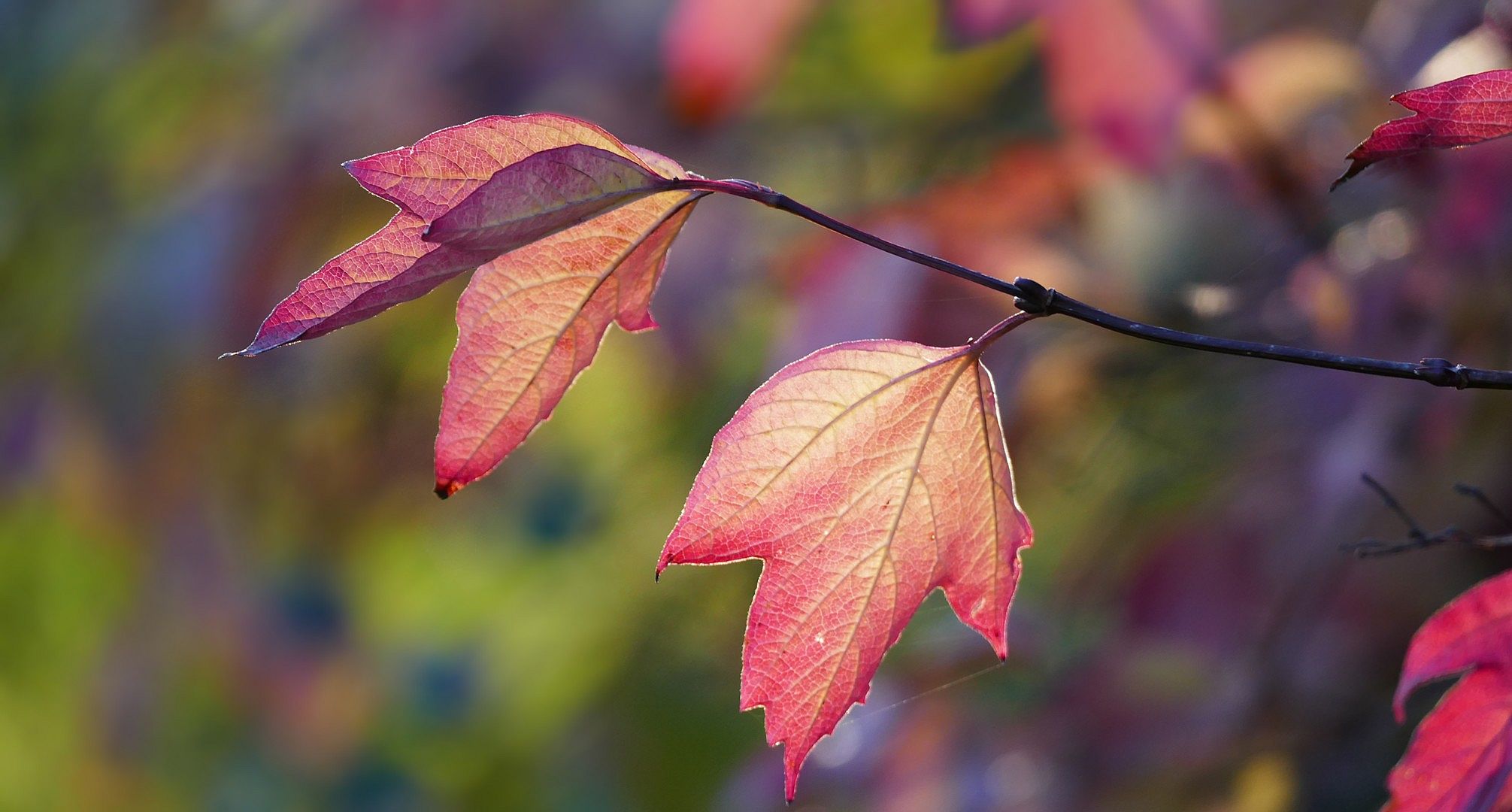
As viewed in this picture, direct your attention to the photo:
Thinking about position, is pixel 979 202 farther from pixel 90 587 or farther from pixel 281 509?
pixel 90 587

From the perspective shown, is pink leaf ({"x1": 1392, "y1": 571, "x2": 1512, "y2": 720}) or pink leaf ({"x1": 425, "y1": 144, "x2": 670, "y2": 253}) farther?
pink leaf ({"x1": 1392, "y1": 571, "x2": 1512, "y2": 720})

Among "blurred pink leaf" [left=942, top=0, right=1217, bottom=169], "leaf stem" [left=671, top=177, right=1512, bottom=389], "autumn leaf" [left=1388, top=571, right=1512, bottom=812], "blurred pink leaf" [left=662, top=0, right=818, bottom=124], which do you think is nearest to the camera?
"leaf stem" [left=671, top=177, right=1512, bottom=389]

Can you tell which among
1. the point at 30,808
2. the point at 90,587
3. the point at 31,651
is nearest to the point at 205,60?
the point at 90,587

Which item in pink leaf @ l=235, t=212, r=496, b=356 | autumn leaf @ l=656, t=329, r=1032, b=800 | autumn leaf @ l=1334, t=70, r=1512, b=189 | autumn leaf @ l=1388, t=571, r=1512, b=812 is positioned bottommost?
autumn leaf @ l=1388, t=571, r=1512, b=812

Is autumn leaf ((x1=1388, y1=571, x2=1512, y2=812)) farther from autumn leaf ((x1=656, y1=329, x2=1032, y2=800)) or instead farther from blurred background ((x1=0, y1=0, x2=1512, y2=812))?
blurred background ((x1=0, y1=0, x2=1512, y2=812))

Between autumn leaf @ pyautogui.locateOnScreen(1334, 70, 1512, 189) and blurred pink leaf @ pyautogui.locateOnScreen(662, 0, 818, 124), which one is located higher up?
blurred pink leaf @ pyautogui.locateOnScreen(662, 0, 818, 124)

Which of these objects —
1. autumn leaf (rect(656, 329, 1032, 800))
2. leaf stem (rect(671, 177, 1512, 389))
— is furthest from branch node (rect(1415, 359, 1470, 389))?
autumn leaf (rect(656, 329, 1032, 800))

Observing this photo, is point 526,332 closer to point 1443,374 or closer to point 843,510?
point 843,510
